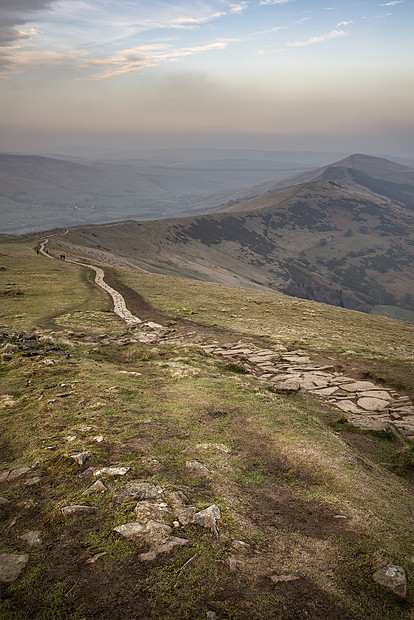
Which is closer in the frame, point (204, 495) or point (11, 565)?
point (11, 565)

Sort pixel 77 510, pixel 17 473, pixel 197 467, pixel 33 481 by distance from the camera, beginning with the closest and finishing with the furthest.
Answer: pixel 77 510, pixel 33 481, pixel 17 473, pixel 197 467

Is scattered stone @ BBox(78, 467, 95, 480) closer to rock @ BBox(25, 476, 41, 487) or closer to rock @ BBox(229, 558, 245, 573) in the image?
rock @ BBox(25, 476, 41, 487)

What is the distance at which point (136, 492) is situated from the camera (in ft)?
21.0

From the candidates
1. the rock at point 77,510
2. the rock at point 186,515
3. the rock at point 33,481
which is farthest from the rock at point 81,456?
the rock at point 186,515

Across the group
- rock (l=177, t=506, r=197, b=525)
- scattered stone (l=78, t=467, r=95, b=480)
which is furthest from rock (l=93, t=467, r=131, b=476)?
rock (l=177, t=506, r=197, b=525)

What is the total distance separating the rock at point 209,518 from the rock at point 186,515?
0.08 metres

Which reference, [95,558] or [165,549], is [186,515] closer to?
[165,549]

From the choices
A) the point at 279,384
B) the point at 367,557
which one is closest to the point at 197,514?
the point at 367,557

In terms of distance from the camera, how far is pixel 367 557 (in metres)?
5.23

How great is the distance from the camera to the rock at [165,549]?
5.05 m

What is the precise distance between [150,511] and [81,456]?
2.39 meters

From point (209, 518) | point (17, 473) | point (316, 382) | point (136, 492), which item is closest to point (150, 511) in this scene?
point (136, 492)

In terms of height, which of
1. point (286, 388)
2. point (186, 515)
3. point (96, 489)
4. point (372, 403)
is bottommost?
point (372, 403)

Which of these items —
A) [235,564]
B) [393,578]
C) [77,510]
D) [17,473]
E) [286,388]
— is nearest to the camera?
[393,578]
